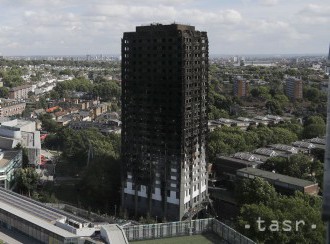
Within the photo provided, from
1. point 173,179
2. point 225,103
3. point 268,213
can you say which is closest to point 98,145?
point 173,179

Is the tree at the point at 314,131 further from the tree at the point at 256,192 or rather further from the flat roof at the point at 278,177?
the tree at the point at 256,192

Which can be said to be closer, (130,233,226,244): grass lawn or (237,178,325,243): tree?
(130,233,226,244): grass lawn

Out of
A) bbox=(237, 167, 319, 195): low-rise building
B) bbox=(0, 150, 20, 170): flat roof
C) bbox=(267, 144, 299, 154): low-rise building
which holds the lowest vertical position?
bbox=(237, 167, 319, 195): low-rise building

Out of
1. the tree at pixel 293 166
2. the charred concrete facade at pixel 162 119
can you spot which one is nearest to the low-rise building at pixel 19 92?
the charred concrete facade at pixel 162 119

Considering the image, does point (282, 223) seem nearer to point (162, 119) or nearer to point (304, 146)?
point (162, 119)

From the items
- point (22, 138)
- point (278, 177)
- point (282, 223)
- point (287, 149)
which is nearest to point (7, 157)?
point (22, 138)

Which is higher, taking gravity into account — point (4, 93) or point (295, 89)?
point (295, 89)

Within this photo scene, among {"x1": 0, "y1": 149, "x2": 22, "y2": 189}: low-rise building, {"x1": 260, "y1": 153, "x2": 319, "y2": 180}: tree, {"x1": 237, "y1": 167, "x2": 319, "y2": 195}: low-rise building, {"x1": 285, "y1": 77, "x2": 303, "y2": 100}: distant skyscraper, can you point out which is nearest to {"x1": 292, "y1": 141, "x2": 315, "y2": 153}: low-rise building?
{"x1": 260, "y1": 153, "x2": 319, "y2": 180}: tree

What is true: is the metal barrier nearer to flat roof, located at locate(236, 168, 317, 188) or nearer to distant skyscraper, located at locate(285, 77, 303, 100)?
flat roof, located at locate(236, 168, 317, 188)
